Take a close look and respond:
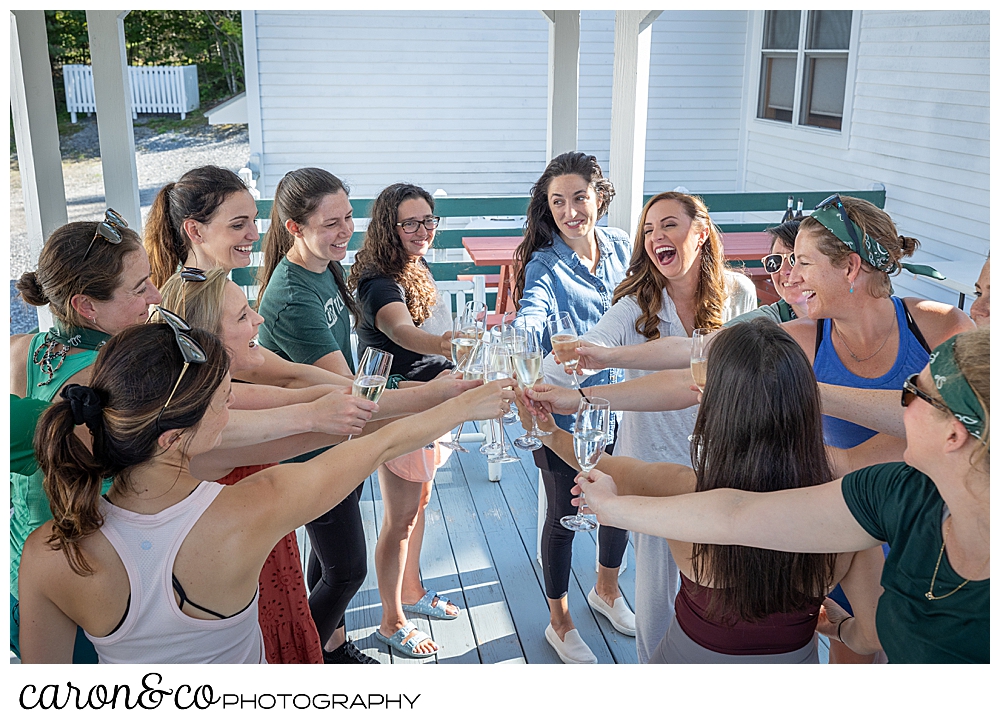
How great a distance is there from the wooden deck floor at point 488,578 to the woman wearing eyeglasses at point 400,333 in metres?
0.19

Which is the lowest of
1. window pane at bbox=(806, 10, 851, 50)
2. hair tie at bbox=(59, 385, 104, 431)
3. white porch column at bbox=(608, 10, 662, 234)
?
hair tie at bbox=(59, 385, 104, 431)

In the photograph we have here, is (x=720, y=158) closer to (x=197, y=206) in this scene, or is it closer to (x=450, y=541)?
(x=450, y=541)

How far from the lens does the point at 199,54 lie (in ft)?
67.6

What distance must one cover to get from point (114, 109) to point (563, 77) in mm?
2258

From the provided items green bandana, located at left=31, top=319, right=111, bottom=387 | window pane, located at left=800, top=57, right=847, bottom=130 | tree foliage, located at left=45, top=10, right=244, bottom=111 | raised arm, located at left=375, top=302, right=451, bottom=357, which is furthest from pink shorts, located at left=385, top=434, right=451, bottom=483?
tree foliage, located at left=45, top=10, right=244, bottom=111

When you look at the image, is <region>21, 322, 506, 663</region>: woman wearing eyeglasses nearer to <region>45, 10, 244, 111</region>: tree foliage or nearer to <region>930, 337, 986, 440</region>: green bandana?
<region>930, 337, 986, 440</region>: green bandana

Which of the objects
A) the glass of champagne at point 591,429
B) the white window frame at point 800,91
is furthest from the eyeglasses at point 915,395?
the white window frame at point 800,91

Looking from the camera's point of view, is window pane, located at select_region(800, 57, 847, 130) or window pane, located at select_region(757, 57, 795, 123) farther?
window pane, located at select_region(757, 57, 795, 123)

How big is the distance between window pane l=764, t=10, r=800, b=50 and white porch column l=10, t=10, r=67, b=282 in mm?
8030

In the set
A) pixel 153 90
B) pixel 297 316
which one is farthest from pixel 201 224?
pixel 153 90

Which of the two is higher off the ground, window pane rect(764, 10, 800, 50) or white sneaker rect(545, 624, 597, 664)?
window pane rect(764, 10, 800, 50)

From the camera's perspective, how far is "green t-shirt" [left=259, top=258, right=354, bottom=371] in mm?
2889
